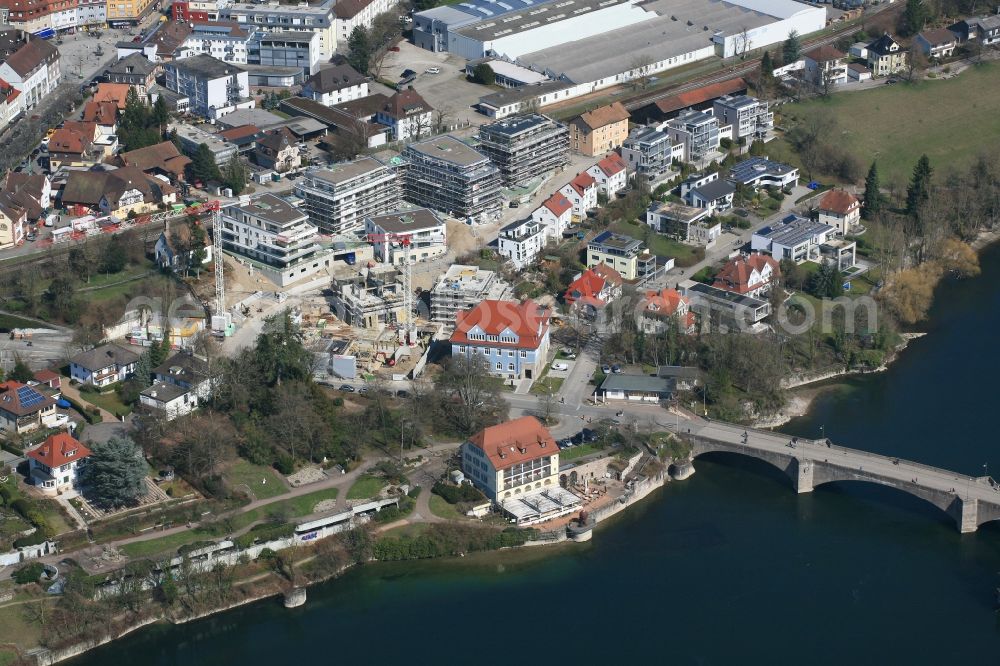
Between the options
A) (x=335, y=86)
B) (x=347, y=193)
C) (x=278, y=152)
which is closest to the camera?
(x=347, y=193)

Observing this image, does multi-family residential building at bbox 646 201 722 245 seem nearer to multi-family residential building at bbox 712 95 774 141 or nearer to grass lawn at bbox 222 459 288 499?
multi-family residential building at bbox 712 95 774 141

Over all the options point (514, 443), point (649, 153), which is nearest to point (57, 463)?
point (514, 443)

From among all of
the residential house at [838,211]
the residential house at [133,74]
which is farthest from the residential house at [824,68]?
the residential house at [133,74]

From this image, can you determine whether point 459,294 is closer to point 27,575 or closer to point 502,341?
point 502,341

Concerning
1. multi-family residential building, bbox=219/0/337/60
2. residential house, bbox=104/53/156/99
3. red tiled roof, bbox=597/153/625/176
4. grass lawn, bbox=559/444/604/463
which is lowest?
grass lawn, bbox=559/444/604/463

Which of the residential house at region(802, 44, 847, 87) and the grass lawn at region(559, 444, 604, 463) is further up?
the residential house at region(802, 44, 847, 87)

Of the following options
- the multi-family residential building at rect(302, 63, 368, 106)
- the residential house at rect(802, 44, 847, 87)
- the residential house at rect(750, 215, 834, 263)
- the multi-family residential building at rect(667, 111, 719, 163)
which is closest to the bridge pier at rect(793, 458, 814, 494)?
the residential house at rect(750, 215, 834, 263)

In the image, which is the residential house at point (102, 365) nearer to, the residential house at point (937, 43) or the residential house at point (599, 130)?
the residential house at point (599, 130)

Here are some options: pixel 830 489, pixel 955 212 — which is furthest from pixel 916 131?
pixel 830 489
